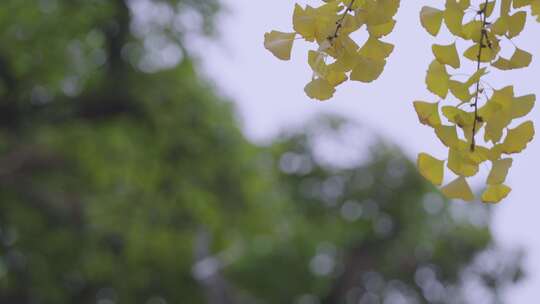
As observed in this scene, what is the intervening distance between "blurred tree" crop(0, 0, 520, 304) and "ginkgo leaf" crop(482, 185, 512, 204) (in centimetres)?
572

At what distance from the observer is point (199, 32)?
22.8 ft

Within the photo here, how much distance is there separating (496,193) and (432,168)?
2.8 inches

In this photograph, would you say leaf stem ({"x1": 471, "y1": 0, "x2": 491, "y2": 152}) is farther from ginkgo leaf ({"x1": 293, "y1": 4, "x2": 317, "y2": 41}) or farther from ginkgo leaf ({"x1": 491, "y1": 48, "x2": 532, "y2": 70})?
ginkgo leaf ({"x1": 293, "y1": 4, "x2": 317, "y2": 41})

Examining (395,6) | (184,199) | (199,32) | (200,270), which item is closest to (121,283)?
(200,270)

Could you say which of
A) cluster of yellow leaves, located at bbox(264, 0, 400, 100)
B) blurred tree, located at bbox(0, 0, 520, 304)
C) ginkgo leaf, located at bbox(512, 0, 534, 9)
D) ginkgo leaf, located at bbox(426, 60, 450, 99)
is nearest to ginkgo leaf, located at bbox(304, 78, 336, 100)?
cluster of yellow leaves, located at bbox(264, 0, 400, 100)

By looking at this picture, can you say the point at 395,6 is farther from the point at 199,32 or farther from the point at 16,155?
the point at 16,155

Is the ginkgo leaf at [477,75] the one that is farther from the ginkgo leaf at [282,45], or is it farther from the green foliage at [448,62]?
the ginkgo leaf at [282,45]

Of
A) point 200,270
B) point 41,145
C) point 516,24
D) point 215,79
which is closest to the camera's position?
point 516,24

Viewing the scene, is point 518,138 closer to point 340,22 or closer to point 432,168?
point 432,168

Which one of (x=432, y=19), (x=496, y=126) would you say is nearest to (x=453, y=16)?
(x=432, y=19)

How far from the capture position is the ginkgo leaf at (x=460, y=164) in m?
0.89

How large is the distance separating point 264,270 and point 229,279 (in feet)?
2.32

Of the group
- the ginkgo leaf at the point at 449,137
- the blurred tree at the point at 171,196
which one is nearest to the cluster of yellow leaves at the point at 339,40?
the ginkgo leaf at the point at 449,137

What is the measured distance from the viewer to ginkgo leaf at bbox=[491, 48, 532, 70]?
0.90 m
